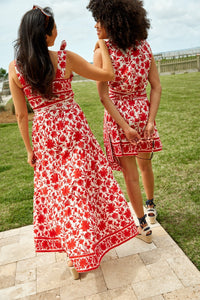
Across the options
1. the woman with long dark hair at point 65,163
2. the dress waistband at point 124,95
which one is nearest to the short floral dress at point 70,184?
the woman with long dark hair at point 65,163

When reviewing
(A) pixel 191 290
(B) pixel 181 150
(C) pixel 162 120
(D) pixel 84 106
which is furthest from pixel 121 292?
(D) pixel 84 106

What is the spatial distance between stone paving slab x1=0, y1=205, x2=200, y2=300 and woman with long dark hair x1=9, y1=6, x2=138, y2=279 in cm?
20

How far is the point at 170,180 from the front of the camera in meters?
4.15

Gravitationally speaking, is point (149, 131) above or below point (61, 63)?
below

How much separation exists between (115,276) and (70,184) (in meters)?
0.88

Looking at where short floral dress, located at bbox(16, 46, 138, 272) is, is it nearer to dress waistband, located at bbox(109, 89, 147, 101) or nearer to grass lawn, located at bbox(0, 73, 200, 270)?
dress waistband, located at bbox(109, 89, 147, 101)

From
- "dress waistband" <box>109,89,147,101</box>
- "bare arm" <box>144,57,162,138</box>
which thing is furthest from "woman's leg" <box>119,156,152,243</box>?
"dress waistband" <box>109,89,147,101</box>

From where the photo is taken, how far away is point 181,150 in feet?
17.4

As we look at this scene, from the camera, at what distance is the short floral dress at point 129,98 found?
2463 mm

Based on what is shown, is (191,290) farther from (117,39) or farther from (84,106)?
(84,106)

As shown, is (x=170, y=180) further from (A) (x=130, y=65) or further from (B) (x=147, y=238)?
(A) (x=130, y=65)

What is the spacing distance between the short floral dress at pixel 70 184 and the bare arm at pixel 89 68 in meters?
0.08

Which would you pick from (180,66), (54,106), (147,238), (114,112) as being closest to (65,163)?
(54,106)

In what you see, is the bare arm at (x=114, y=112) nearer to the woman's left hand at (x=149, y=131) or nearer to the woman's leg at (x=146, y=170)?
the woman's left hand at (x=149, y=131)
